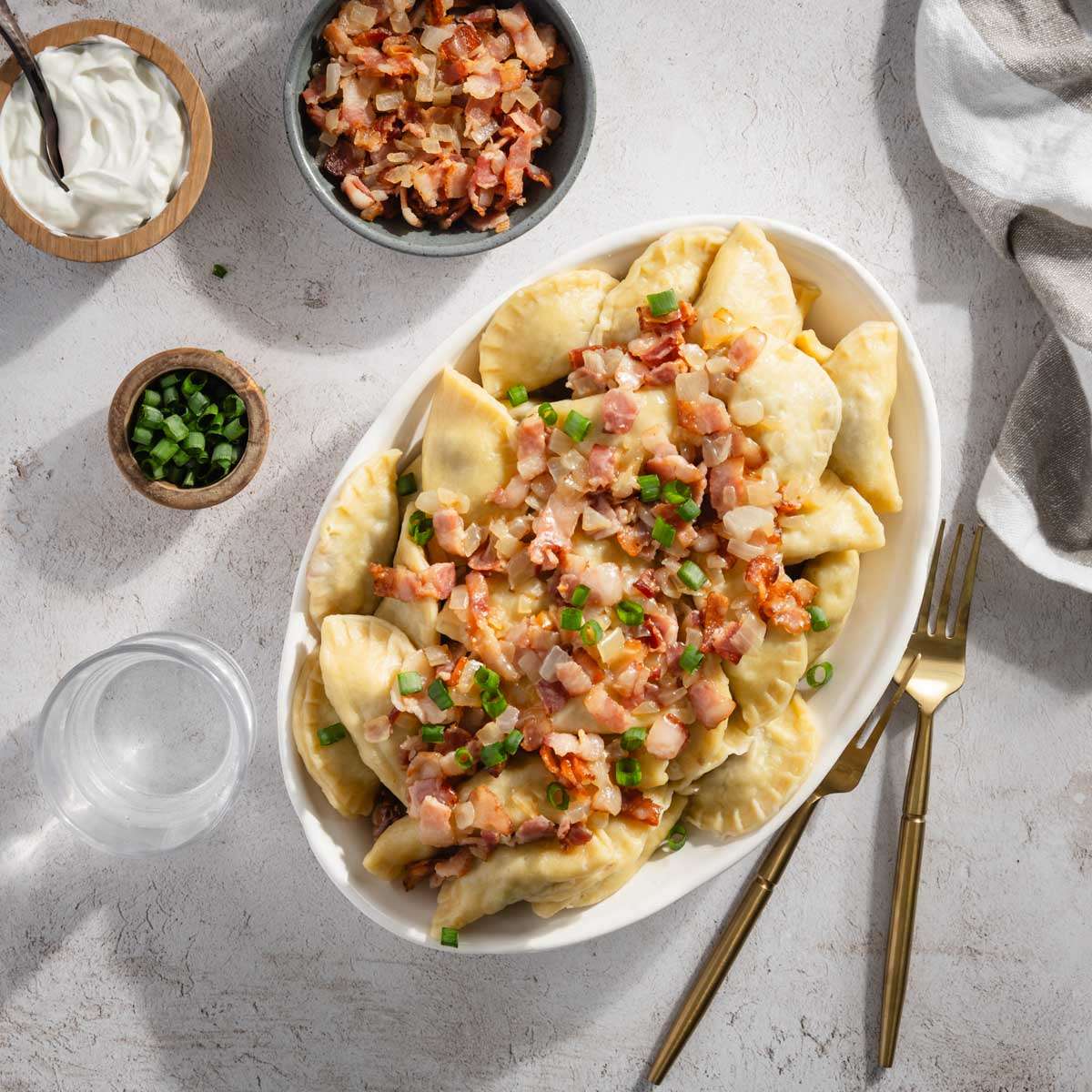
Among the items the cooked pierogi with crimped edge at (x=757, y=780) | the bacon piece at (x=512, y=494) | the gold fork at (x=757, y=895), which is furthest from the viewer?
the gold fork at (x=757, y=895)

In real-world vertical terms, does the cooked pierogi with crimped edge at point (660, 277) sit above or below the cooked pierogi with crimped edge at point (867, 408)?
above

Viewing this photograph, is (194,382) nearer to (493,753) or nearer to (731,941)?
(493,753)

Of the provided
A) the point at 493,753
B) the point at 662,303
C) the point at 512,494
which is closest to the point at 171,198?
the point at 512,494

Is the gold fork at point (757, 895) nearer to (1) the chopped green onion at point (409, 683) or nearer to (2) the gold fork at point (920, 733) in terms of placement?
(2) the gold fork at point (920, 733)

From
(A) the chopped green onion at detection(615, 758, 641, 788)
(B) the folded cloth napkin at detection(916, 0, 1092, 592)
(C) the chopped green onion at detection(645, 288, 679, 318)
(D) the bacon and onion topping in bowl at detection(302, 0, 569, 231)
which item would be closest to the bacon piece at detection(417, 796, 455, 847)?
(A) the chopped green onion at detection(615, 758, 641, 788)

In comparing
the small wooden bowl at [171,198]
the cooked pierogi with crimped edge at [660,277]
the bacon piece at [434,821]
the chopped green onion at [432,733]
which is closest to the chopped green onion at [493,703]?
the chopped green onion at [432,733]
